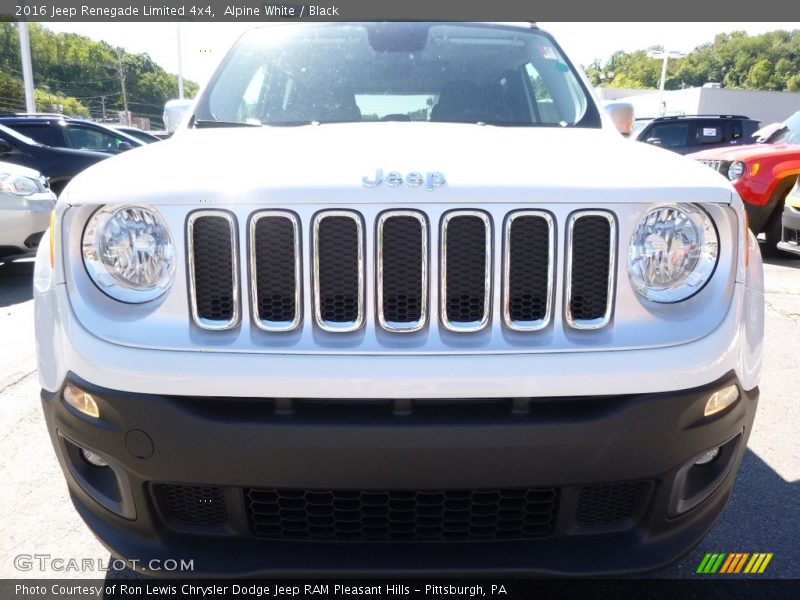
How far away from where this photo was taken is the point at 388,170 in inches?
60.8

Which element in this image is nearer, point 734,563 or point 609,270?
point 609,270

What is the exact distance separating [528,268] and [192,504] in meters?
1.00

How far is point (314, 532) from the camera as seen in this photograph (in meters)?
1.63

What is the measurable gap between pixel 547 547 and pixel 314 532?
57 cm

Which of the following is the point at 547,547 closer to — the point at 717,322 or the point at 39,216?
the point at 717,322

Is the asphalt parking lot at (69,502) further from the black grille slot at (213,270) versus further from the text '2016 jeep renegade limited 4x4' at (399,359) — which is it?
the black grille slot at (213,270)

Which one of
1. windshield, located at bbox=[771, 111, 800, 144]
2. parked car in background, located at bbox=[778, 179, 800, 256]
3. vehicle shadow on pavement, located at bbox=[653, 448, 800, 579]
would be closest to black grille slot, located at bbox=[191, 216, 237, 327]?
vehicle shadow on pavement, located at bbox=[653, 448, 800, 579]

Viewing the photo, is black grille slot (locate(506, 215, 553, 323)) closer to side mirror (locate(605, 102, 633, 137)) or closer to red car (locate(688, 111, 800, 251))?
side mirror (locate(605, 102, 633, 137))

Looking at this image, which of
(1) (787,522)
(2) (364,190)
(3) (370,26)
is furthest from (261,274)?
Result: (1) (787,522)

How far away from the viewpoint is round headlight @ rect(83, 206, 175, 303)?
1.55m

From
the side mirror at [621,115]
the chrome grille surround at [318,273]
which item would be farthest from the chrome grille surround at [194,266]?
the side mirror at [621,115]

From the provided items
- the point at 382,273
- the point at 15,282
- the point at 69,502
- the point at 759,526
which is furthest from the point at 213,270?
the point at 15,282

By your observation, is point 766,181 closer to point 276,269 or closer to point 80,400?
point 276,269

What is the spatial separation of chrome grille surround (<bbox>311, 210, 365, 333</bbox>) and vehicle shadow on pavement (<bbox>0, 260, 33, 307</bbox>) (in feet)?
16.1
